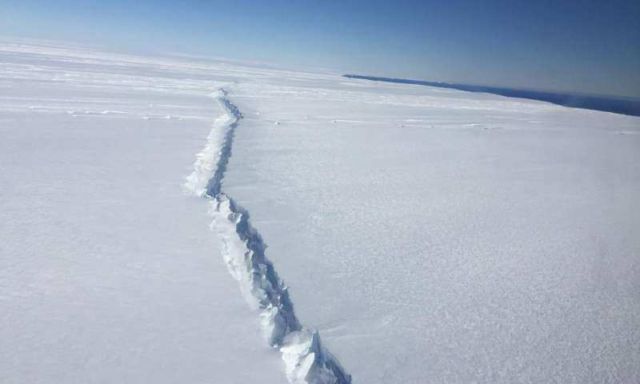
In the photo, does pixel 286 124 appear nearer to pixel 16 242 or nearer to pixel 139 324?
pixel 16 242

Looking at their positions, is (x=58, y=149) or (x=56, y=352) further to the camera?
(x=58, y=149)

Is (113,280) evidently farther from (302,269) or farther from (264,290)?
(302,269)

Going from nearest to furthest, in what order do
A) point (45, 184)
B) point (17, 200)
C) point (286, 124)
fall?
point (17, 200)
point (45, 184)
point (286, 124)

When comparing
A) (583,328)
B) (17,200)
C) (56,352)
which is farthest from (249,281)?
(17,200)

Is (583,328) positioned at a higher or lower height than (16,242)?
higher

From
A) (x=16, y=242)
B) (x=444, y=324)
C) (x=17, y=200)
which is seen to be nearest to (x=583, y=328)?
(x=444, y=324)

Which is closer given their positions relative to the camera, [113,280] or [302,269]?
[113,280]

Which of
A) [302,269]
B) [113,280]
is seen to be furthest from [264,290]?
[113,280]

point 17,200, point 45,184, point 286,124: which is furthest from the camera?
point 286,124
